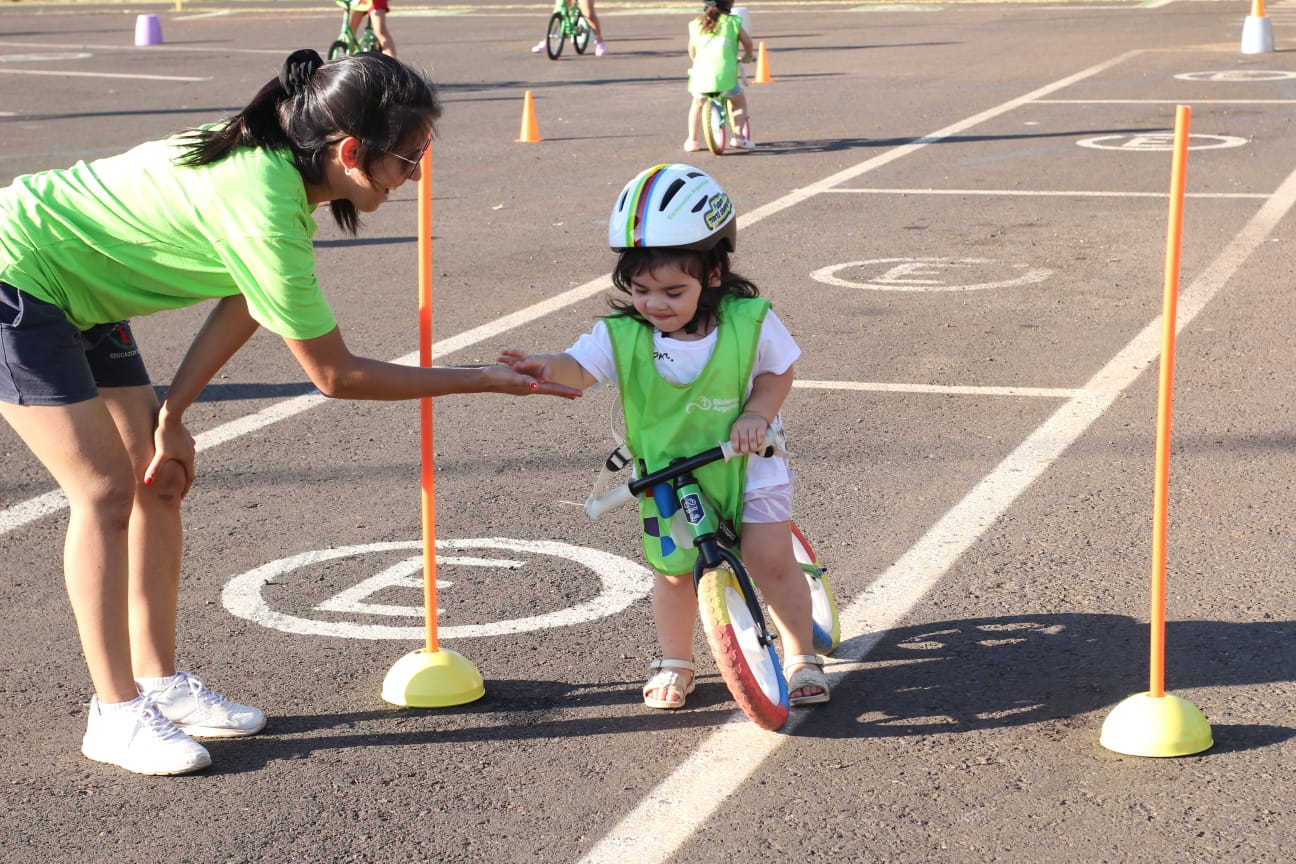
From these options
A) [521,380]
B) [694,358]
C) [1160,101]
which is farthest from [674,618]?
[1160,101]

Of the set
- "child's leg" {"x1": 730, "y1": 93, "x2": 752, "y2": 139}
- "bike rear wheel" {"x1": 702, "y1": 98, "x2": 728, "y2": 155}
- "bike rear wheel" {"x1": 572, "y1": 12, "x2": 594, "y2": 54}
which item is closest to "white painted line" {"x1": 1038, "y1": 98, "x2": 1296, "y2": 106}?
"child's leg" {"x1": 730, "y1": 93, "x2": 752, "y2": 139}

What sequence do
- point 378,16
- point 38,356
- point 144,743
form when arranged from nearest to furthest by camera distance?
point 38,356 < point 144,743 < point 378,16

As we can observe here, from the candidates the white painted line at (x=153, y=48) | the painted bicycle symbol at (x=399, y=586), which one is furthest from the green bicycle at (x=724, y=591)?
the white painted line at (x=153, y=48)

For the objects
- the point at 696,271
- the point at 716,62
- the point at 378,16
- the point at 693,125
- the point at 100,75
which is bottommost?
the point at 693,125

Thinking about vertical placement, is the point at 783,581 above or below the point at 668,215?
below

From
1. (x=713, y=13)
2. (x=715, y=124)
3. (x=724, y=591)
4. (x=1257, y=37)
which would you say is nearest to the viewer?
(x=724, y=591)

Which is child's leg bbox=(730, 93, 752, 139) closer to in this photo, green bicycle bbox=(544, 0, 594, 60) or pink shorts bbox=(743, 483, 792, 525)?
green bicycle bbox=(544, 0, 594, 60)

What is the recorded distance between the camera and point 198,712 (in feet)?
14.3

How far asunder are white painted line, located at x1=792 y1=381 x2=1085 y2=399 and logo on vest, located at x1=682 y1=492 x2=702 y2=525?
3238 millimetres

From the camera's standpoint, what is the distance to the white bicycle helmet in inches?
165

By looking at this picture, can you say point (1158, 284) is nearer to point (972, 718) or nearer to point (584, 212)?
point (584, 212)

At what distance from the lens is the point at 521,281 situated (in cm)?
1025

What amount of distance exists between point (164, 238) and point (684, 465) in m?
1.35

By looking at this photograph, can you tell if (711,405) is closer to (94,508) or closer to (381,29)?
(94,508)
